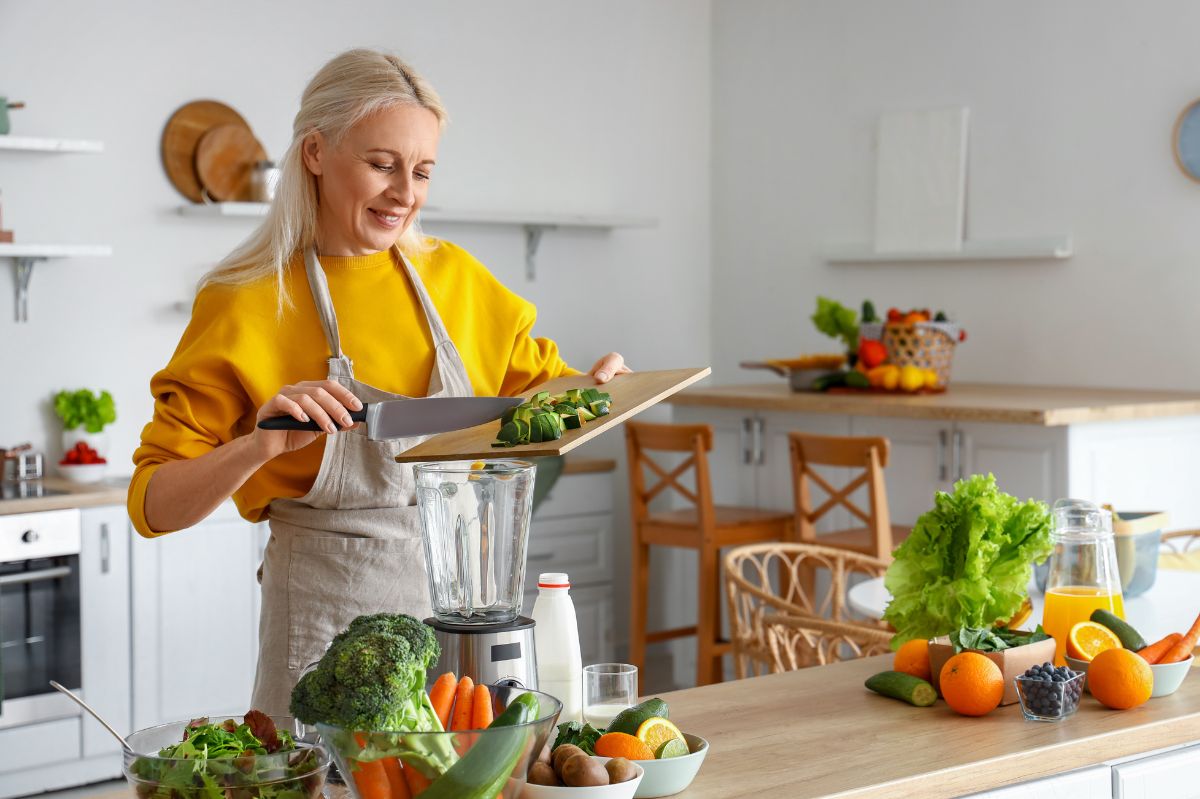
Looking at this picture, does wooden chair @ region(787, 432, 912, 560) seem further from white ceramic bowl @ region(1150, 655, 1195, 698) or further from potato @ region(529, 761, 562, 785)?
potato @ region(529, 761, 562, 785)

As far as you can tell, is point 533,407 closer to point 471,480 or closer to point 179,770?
point 471,480

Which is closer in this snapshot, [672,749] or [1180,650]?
[672,749]

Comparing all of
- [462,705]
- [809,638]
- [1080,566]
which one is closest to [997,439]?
[809,638]

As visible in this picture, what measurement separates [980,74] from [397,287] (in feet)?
11.1

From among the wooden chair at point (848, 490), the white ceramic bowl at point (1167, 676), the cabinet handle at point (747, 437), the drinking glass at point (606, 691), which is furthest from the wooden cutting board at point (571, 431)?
the cabinet handle at point (747, 437)

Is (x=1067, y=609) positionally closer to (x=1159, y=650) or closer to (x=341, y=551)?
(x=1159, y=650)

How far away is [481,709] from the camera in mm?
1381

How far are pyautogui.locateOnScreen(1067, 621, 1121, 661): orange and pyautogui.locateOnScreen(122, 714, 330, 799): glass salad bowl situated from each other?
0.98m

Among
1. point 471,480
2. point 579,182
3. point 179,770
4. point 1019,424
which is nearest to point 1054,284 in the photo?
point 1019,424

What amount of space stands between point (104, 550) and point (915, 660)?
267cm

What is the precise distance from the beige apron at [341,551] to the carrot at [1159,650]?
943 mm

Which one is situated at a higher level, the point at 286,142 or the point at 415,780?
the point at 286,142

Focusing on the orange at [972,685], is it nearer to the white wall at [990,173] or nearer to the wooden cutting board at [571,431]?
the wooden cutting board at [571,431]

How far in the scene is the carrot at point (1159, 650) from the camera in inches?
70.7
